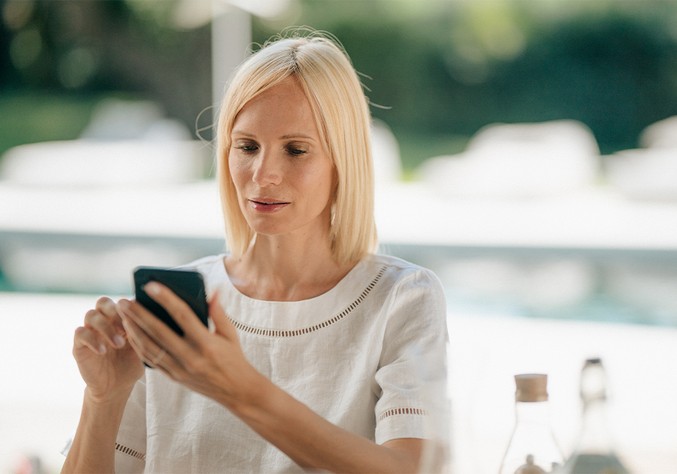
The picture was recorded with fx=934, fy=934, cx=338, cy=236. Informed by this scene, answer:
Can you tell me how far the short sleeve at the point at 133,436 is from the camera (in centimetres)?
155

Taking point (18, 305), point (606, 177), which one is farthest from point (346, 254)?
point (606, 177)

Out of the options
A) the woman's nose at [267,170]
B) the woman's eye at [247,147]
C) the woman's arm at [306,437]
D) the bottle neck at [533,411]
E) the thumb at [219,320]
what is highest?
the woman's eye at [247,147]

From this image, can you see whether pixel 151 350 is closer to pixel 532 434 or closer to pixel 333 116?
pixel 532 434

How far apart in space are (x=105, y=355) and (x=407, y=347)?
46 cm

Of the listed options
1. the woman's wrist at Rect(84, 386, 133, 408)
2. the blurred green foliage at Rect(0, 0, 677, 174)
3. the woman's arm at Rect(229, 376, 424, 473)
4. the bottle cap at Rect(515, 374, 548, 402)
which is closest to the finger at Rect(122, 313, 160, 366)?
the woman's arm at Rect(229, 376, 424, 473)

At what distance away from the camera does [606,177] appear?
586 inches

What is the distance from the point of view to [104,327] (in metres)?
1.34

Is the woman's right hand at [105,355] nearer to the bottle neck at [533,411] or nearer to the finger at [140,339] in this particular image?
the finger at [140,339]

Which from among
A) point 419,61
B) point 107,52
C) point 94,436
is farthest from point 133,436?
point 107,52

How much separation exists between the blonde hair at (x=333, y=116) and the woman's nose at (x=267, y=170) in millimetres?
93

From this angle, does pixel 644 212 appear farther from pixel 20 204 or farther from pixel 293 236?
pixel 293 236

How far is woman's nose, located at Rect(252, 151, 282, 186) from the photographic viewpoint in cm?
151

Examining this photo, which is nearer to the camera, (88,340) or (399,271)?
(88,340)

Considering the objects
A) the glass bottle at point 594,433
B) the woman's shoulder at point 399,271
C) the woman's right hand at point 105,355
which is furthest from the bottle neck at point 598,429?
the woman's right hand at point 105,355
